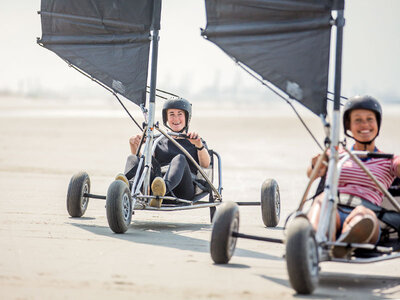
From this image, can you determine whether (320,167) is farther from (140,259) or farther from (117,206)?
(117,206)


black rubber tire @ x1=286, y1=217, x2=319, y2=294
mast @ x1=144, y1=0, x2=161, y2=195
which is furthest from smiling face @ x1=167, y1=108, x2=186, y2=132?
black rubber tire @ x1=286, y1=217, x2=319, y2=294

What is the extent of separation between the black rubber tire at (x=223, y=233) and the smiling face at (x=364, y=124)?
131 cm

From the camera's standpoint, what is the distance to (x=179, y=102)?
9.98 m

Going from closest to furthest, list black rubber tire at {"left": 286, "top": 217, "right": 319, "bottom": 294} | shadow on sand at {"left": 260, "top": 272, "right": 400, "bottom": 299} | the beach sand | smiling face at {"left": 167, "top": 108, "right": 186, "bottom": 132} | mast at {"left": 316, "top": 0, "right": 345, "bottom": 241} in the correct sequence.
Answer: black rubber tire at {"left": 286, "top": 217, "right": 319, "bottom": 294}
the beach sand
shadow on sand at {"left": 260, "top": 272, "right": 400, "bottom": 299}
mast at {"left": 316, "top": 0, "right": 345, "bottom": 241}
smiling face at {"left": 167, "top": 108, "right": 186, "bottom": 132}

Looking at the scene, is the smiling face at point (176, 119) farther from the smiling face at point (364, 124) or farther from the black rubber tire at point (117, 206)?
the smiling face at point (364, 124)

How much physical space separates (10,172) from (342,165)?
31.7 feet

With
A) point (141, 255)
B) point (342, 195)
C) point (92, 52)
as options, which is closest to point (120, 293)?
point (141, 255)

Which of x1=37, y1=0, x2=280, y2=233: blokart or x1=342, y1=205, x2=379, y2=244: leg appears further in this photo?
x1=37, y1=0, x2=280, y2=233: blokart

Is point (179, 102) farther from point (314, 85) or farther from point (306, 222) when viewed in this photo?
point (306, 222)

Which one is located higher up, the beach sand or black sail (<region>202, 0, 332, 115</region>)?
black sail (<region>202, 0, 332, 115</region>)

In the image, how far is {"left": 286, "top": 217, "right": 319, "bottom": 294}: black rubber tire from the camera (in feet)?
17.9

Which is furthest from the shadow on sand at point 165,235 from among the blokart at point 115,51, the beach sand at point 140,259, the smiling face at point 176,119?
the smiling face at point 176,119

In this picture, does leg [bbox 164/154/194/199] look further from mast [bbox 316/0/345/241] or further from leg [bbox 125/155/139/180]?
mast [bbox 316/0/345/241]

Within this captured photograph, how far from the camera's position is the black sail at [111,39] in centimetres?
939
